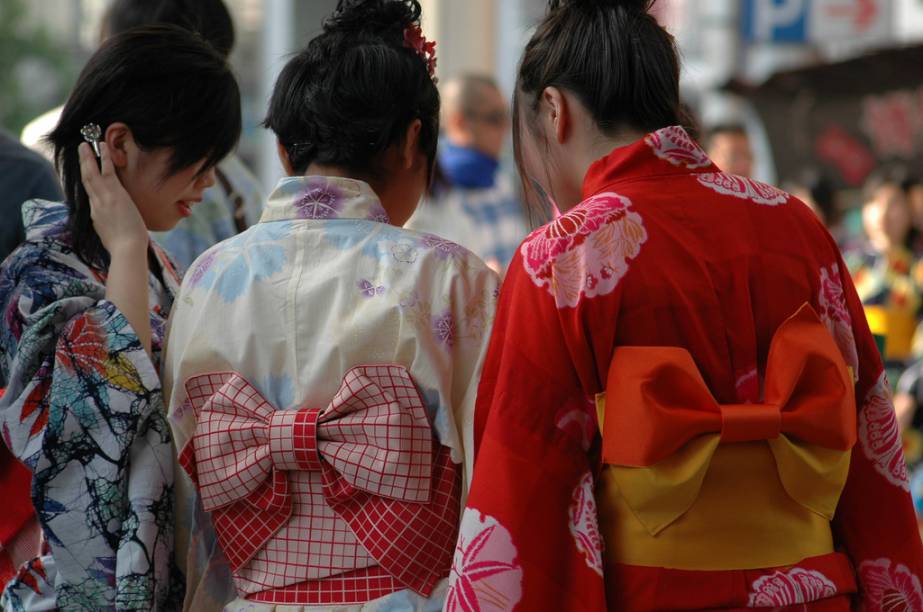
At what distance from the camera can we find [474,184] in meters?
5.41

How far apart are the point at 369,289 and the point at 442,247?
149 millimetres

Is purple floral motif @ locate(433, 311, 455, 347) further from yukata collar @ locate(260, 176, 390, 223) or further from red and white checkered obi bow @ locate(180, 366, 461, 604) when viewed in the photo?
yukata collar @ locate(260, 176, 390, 223)

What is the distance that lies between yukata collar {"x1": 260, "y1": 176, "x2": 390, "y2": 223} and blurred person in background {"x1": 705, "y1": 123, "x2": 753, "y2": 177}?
17.1ft

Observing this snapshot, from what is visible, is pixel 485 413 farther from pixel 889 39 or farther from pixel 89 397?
pixel 889 39

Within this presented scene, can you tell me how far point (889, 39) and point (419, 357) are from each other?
9629 millimetres

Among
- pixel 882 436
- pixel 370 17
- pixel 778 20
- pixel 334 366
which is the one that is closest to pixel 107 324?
pixel 334 366

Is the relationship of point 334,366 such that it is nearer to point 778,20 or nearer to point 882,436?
point 882,436

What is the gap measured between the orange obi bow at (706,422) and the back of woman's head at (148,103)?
994mm

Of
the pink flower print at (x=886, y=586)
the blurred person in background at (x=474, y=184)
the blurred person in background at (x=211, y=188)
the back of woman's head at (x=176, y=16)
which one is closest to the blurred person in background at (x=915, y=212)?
the blurred person in background at (x=474, y=184)

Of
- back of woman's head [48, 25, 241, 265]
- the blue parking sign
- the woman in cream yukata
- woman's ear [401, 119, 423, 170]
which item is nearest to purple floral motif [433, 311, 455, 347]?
the woman in cream yukata

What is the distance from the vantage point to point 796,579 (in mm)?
1885

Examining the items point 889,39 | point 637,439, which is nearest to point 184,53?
point 637,439

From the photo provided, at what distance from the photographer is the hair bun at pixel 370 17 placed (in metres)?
2.21

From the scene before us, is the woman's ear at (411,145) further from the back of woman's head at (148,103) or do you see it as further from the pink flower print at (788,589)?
the pink flower print at (788,589)
